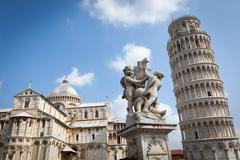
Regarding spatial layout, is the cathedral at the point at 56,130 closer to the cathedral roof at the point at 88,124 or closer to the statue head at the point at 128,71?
the cathedral roof at the point at 88,124

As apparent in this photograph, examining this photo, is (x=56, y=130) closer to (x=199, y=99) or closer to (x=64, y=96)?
(x=64, y=96)

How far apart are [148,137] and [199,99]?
38.9 metres

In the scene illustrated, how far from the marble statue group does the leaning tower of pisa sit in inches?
1444

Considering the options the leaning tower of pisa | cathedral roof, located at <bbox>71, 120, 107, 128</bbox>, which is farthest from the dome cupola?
the leaning tower of pisa

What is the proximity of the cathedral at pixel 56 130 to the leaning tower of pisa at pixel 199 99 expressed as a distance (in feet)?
75.7

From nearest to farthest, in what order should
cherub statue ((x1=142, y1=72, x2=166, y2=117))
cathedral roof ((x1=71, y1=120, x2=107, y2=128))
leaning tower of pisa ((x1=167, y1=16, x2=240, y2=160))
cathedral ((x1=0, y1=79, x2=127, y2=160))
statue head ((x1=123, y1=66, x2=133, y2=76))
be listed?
cherub statue ((x1=142, y1=72, x2=166, y2=117))
statue head ((x1=123, y1=66, x2=133, y2=76))
leaning tower of pisa ((x1=167, y1=16, x2=240, y2=160))
cathedral ((x1=0, y1=79, x2=127, y2=160))
cathedral roof ((x1=71, y1=120, x2=107, y2=128))

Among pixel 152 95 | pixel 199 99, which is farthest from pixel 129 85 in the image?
pixel 199 99

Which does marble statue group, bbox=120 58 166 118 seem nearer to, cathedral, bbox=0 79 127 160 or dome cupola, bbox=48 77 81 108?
cathedral, bbox=0 79 127 160

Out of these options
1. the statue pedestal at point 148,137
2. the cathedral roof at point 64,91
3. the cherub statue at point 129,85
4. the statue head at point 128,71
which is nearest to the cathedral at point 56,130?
the cathedral roof at point 64,91

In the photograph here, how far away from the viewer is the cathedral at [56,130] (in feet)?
135

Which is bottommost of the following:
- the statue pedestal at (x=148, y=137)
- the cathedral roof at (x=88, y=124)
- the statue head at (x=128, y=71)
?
the statue pedestal at (x=148, y=137)

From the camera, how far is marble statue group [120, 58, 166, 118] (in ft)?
23.4

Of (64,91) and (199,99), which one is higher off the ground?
(64,91)

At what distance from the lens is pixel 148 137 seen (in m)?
6.35
